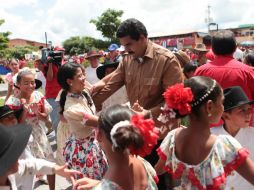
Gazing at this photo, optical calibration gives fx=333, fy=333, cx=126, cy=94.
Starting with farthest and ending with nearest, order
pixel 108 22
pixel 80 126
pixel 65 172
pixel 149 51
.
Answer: pixel 108 22
pixel 149 51
pixel 80 126
pixel 65 172

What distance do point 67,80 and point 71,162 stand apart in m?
0.80

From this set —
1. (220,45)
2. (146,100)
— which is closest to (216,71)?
(220,45)

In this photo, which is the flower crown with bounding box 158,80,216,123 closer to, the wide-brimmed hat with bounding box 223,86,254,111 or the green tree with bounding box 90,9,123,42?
the wide-brimmed hat with bounding box 223,86,254,111

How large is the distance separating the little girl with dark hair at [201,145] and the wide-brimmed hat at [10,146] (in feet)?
2.98

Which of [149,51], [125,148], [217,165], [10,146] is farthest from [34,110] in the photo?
[217,165]

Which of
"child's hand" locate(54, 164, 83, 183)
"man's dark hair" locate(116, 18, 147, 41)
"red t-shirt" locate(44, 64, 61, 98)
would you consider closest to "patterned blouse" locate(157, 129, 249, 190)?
"child's hand" locate(54, 164, 83, 183)

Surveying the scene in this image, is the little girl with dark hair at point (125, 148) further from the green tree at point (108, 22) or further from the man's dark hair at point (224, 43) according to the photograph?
the green tree at point (108, 22)

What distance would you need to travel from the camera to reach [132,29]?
3111 millimetres

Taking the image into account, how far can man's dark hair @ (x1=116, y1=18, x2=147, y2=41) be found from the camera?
10.2ft

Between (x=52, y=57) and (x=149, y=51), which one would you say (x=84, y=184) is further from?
(x=52, y=57)

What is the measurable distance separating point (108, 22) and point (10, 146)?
48.6 meters

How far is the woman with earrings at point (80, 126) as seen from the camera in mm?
3053

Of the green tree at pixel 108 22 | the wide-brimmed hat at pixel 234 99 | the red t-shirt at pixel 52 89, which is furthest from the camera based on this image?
the green tree at pixel 108 22

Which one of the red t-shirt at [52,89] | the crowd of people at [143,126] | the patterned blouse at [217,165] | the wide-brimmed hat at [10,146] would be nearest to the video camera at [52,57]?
the red t-shirt at [52,89]
